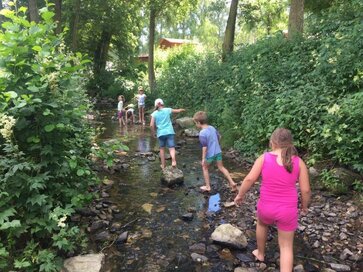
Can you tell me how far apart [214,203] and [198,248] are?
1861 millimetres

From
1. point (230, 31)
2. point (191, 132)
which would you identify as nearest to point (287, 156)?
point (191, 132)

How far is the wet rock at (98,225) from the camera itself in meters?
5.64

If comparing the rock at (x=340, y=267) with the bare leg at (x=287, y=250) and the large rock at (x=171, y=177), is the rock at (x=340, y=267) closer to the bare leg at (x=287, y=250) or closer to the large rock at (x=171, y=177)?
the bare leg at (x=287, y=250)

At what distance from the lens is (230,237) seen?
5137 mm

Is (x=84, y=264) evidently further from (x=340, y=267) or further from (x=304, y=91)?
(x=304, y=91)

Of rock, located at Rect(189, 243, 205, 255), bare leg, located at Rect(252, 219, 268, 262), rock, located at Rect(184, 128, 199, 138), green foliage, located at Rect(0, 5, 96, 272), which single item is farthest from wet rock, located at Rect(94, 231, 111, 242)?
rock, located at Rect(184, 128, 199, 138)

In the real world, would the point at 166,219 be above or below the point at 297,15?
below

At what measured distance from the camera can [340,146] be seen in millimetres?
7027

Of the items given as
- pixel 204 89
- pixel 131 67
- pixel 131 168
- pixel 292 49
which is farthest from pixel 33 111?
pixel 131 67

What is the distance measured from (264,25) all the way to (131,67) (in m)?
13.9

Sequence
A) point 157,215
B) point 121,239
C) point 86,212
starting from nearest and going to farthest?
point 121,239 < point 86,212 < point 157,215

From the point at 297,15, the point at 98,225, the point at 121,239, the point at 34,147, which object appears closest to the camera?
the point at 34,147

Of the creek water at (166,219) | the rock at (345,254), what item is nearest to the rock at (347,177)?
the creek water at (166,219)

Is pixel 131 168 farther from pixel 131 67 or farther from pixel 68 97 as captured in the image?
pixel 131 67
